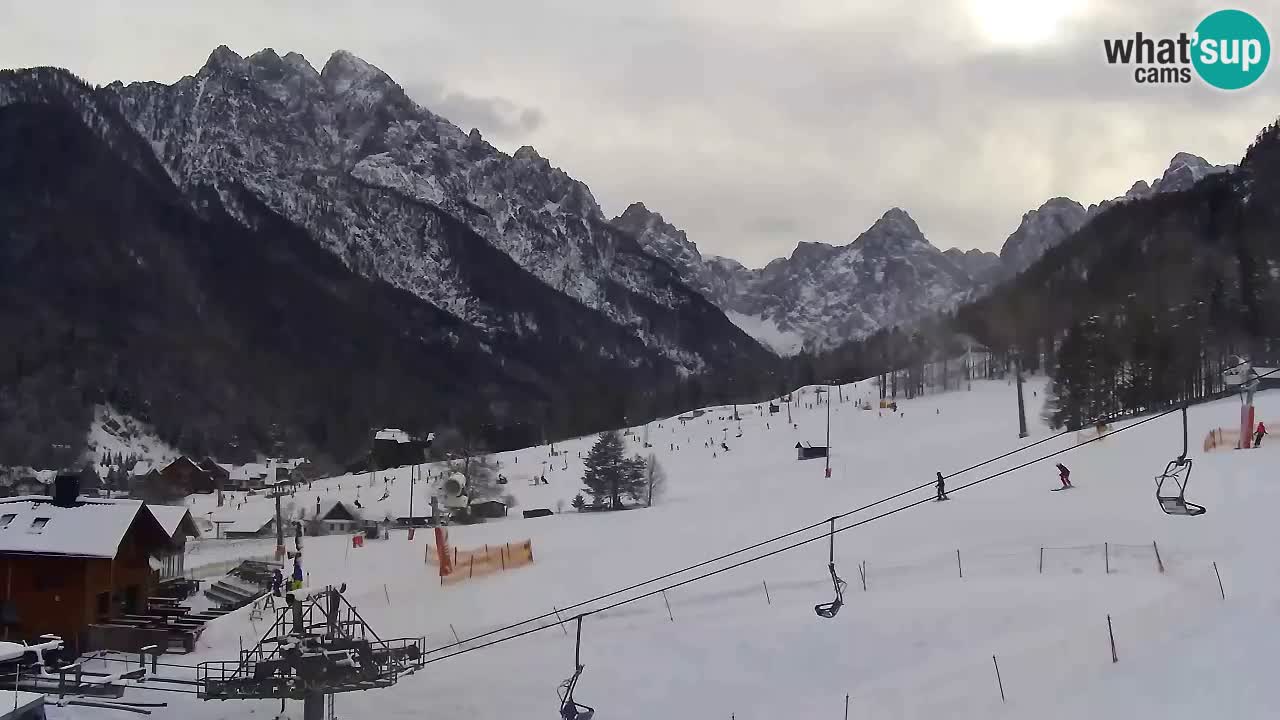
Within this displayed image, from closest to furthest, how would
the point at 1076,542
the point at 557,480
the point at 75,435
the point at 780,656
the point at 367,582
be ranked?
the point at 780,656, the point at 1076,542, the point at 367,582, the point at 557,480, the point at 75,435

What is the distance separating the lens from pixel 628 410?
6526 inches

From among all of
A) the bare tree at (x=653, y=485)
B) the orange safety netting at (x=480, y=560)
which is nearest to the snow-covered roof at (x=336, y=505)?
the bare tree at (x=653, y=485)

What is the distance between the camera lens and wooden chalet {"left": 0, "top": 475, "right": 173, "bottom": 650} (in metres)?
31.3

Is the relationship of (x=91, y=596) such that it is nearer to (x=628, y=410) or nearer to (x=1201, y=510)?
(x=1201, y=510)

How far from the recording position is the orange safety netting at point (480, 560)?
1368 inches

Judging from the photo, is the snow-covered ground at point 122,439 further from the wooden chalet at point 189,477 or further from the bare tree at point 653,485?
the bare tree at point 653,485

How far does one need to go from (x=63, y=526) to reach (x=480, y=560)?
1383 centimetres

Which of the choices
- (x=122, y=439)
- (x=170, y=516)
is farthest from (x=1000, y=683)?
(x=122, y=439)

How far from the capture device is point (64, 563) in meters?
31.8

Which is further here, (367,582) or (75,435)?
(75,435)

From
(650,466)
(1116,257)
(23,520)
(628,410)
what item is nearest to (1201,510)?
(23,520)

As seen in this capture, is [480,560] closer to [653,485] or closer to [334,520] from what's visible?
[653,485]

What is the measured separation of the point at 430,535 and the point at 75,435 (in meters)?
125

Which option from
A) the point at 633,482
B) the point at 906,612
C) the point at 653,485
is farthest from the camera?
the point at 653,485
